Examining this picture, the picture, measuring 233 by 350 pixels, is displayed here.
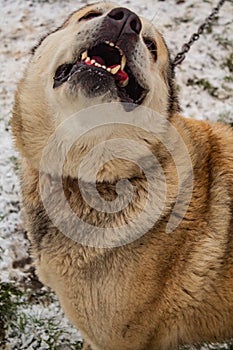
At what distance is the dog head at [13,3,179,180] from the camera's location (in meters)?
2.62

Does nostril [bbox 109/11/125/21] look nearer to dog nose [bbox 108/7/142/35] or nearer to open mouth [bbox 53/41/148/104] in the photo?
dog nose [bbox 108/7/142/35]

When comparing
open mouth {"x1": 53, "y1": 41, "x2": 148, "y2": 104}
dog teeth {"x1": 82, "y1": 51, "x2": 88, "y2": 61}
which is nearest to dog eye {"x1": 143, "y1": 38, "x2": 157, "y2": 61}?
open mouth {"x1": 53, "y1": 41, "x2": 148, "y2": 104}

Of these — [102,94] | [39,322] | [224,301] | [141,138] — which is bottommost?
[39,322]

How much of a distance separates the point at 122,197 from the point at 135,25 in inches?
32.9

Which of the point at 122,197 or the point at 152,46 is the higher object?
the point at 152,46

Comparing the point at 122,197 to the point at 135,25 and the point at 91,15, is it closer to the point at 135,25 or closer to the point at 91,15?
the point at 135,25

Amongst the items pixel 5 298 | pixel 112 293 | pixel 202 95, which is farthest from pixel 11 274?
pixel 202 95

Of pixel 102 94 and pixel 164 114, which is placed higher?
pixel 102 94

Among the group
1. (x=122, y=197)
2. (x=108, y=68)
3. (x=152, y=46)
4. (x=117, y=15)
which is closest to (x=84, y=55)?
(x=108, y=68)

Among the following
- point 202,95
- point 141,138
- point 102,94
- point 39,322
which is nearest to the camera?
point 102,94

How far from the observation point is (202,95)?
519cm

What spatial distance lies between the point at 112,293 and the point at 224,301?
58 cm

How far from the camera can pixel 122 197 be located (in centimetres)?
282

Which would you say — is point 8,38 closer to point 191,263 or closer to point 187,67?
point 187,67
